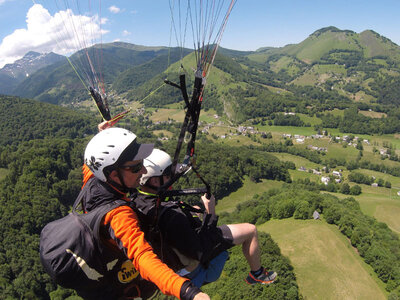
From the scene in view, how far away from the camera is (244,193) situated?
83.4 m

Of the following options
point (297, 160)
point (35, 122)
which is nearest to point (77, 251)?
point (297, 160)

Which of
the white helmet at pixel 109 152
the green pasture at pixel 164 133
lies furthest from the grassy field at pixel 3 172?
the white helmet at pixel 109 152

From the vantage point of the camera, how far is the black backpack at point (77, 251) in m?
2.96

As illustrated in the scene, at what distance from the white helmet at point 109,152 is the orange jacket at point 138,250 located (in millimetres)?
775

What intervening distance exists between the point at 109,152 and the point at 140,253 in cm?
152

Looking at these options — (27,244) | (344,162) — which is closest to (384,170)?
(344,162)

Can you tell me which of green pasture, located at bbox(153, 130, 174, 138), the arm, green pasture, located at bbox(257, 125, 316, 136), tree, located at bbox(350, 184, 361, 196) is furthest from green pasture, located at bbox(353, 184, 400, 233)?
green pasture, located at bbox(153, 130, 174, 138)

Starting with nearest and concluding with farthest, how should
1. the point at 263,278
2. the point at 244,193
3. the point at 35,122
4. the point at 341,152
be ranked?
the point at 263,278
the point at 244,193
the point at 341,152
the point at 35,122

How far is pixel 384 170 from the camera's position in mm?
106250

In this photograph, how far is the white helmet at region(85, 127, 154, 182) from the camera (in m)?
3.73

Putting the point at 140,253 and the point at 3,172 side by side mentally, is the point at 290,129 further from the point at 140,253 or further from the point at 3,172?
the point at 140,253

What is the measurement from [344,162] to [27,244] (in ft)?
382

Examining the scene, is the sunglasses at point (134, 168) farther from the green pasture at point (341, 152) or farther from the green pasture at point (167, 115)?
the green pasture at point (167, 115)

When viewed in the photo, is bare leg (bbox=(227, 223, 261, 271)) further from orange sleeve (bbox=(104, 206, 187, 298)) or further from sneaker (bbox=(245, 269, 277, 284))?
orange sleeve (bbox=(104, 206, 187, 298))
